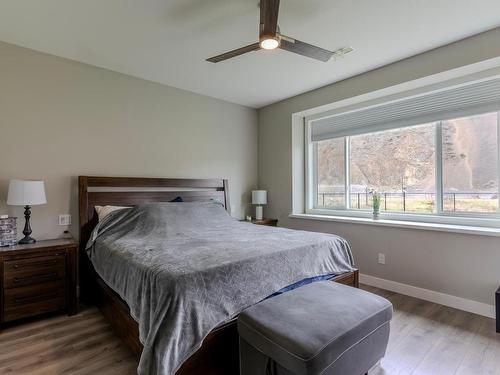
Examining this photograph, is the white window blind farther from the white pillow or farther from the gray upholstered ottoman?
the white pillow

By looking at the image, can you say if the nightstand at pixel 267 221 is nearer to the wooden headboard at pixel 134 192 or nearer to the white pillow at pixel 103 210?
the wooden headboard at pixel 134 192

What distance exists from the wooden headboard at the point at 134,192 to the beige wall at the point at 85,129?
0.46ft

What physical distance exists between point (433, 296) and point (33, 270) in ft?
12.6

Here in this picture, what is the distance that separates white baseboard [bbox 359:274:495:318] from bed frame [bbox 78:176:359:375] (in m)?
0.85

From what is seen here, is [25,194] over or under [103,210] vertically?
over

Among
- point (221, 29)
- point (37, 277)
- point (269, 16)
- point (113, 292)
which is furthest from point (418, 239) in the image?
point (37, 277)

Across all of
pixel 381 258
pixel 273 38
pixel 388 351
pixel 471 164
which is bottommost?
pixel 388 351

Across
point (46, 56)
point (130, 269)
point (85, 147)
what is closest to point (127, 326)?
point (130, 269)

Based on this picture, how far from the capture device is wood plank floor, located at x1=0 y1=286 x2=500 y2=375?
6.07 feet

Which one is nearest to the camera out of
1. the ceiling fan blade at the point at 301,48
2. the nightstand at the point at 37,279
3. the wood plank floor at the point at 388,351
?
the wood plank floor at the point at 388,351

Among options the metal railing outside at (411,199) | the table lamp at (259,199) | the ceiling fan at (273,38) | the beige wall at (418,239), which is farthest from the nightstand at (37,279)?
the metal railing outside at (411,199)

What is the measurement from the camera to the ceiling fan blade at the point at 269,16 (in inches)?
66.3

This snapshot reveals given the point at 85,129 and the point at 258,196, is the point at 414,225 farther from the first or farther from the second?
the point at 85,129

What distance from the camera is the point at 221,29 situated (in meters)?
2.46
